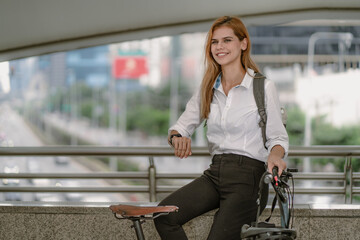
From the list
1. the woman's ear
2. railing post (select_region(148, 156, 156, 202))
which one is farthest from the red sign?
the woman's ear

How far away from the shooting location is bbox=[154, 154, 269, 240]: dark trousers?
10.8ft

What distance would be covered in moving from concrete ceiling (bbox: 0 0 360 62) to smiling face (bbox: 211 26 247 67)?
4.13 meters

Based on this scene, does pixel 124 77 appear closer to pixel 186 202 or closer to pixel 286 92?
pixel 286 92

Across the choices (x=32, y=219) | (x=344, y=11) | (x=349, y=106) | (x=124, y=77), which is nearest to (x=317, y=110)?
(x=349, y=106)

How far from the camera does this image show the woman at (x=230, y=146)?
10.9ft

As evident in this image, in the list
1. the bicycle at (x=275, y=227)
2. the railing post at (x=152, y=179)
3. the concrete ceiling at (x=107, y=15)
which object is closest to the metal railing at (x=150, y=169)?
the railing post at (x=152, y=179)

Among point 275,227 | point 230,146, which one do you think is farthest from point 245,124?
point 275,227

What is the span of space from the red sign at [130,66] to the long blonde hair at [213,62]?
34.6 metres

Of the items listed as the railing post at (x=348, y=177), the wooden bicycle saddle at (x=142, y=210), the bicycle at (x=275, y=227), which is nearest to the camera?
the bicycle at (x=275, y=227)

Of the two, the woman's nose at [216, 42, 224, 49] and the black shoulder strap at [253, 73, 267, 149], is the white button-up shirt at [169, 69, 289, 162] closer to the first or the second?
the black shoulder strap at [253, 73, 267, 149]

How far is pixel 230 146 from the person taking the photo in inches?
133

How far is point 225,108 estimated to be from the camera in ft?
11.2

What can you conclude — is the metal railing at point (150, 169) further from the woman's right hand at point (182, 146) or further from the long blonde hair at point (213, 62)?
the woman's right hand at point (182, 146)

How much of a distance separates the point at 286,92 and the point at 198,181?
2760 cm
